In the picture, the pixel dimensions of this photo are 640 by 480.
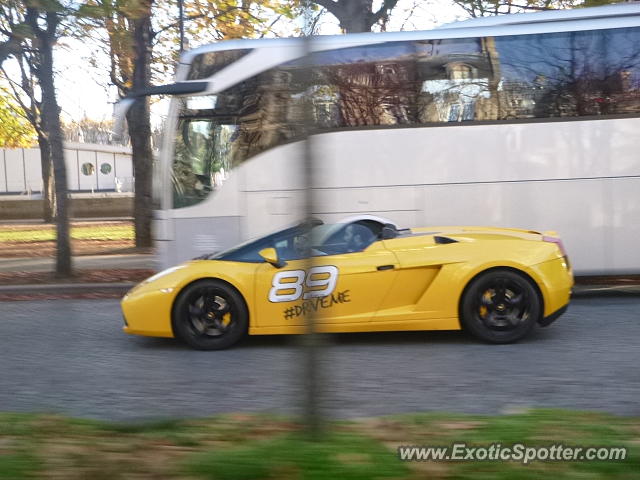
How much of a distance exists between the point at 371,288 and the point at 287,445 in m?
3.86

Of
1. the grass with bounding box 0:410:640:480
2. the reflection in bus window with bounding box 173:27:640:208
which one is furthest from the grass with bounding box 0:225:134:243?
the grass with bounding box 0:410:640:480

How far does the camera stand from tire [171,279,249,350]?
7.62m

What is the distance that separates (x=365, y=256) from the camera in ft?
24.6

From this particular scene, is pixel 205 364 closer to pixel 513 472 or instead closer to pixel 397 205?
pixel 513 472

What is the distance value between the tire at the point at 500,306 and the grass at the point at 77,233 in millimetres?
18075

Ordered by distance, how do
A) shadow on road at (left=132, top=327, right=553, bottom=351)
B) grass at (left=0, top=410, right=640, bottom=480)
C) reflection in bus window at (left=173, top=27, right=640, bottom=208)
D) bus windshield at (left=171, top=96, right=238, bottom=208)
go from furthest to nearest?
1. bus windshield at (left=171, top=96, right=238, bottom=208)
2. reflection in bus window at (left=173, top=27, right=640, bottom=208)
3. shadow on road at (left=132, top=327, right=553, bottom=351)
4. grass at (left=0, top=410, right=640, bottom=480)

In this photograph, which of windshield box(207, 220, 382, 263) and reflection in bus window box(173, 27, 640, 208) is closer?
windshield box(207, 220, 382, 263)

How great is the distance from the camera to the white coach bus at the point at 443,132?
35.4 feet

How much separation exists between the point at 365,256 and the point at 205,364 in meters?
1.91

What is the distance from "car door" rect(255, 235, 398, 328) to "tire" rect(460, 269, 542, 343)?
2.77ft

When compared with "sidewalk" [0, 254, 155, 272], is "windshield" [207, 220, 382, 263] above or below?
above

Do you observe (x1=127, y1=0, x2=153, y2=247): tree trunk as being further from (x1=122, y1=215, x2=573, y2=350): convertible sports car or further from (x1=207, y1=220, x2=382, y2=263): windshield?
(x1=122, y1=215, x2=573, y2=350): convertible sports car

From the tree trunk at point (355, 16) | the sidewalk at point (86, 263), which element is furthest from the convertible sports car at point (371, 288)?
the tree trunk at point (355, 16)

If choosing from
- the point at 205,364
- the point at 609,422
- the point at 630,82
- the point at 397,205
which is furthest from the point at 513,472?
the point at 630,82
